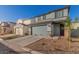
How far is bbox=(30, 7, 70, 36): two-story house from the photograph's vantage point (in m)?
2.92

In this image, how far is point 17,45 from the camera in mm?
2945

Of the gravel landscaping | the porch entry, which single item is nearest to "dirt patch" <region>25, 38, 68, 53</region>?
the porch entry

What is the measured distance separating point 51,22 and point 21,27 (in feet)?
1.12

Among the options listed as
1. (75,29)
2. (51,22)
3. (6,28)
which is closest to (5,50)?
(6,28)

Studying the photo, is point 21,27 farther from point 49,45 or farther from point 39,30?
point 49,45

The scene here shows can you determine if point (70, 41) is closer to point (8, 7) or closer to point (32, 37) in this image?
point (32, 37)

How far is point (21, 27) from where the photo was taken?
2990 mm

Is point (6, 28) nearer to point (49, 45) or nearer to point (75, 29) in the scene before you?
point (49, 45)

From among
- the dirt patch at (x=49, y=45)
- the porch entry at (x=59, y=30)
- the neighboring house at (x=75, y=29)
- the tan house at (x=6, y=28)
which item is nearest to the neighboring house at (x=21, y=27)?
the tan house at (x=6, y=28)

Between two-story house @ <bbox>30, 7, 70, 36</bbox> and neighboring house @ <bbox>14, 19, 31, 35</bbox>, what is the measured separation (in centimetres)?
7

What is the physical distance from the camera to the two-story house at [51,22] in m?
2.92

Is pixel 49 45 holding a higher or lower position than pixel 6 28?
lower

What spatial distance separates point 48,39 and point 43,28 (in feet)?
0.44
